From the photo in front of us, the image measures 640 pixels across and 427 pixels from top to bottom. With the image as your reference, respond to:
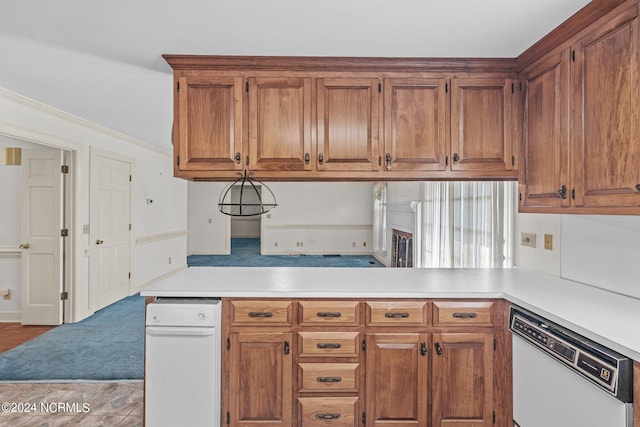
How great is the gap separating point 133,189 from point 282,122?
3664mm

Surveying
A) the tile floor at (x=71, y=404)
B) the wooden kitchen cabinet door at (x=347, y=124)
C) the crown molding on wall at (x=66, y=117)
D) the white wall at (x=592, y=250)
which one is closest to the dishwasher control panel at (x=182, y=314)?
the tile floor at (x=71, y=404)

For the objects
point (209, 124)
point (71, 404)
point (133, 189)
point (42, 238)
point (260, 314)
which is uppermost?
point (209, 124)

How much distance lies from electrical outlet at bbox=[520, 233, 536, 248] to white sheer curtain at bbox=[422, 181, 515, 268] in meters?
0.15

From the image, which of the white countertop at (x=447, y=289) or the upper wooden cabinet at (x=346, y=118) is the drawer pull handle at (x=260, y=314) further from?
the upper wooden cabinet at (x=346, y=118)

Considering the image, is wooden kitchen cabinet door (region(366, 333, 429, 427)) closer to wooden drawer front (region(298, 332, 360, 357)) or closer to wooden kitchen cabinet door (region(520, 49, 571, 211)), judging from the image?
wooden drawer front (region(298, 332, 360, 357))

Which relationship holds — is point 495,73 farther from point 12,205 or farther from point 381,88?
point 12,205

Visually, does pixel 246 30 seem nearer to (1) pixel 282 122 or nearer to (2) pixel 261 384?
(1) pixel 282 122

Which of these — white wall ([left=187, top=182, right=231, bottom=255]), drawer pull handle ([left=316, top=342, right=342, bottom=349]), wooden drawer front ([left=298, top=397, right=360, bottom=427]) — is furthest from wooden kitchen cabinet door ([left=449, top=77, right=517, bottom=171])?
white wall ([left=187, top=182, right=231, bottom=255])

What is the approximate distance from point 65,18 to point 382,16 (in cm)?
166

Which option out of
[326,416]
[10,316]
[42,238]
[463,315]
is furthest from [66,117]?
[463,315]

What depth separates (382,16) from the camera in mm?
1779

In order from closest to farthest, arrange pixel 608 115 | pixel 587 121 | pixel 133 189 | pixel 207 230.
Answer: pixel 608 115
pixel 587 121
pixel 133 189
pixel 207 230

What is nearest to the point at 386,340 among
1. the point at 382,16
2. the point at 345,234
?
the point at 382,16

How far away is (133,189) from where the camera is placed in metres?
4.98
